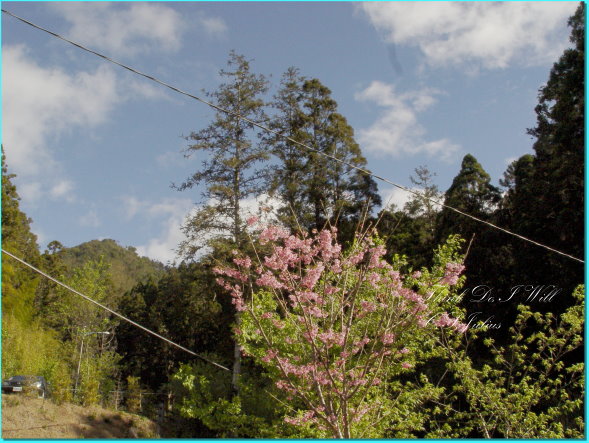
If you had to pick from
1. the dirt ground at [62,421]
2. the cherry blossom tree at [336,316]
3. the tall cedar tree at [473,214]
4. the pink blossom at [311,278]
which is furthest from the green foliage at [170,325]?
the pink blossom at [311,278]

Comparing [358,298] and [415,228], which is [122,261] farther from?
[358,298]

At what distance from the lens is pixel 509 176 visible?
23.0 metres

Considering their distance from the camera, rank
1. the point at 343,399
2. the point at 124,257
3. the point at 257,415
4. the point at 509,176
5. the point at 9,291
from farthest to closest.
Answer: the point at 124,257, the point at 9,291, the point at 509,176, the point at 257,415, the point at 343,399

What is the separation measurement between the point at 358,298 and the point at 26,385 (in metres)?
13.3

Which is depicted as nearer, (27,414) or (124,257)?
(27,414)

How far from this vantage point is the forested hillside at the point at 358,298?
553 cm

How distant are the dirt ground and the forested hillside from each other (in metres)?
0.58

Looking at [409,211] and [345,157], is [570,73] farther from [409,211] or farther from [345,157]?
[409,211]

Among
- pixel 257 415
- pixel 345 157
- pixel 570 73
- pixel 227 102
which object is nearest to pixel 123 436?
pixel 257 415

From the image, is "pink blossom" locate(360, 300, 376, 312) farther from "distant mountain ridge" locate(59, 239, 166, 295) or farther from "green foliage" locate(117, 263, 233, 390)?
"distant mountain ridge" locate(59, 239, 166, 295)

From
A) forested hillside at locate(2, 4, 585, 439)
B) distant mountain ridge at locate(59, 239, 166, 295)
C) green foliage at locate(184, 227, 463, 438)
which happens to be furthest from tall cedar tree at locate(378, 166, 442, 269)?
distant mountain ridge at locate(59, 239, 166, 295)

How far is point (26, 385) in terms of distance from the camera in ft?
52.1

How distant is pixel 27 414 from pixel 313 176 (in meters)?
11.9

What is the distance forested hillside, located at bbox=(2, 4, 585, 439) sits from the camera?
5531 mm
